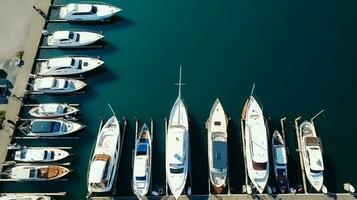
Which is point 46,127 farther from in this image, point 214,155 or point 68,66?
point 214,155

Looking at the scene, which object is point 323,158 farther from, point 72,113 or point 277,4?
point 72,113

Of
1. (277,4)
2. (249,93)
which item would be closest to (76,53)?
(249,93)

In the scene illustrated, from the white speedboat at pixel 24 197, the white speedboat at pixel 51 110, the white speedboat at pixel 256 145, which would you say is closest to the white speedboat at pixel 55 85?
the white speedboat at pixel 51 110

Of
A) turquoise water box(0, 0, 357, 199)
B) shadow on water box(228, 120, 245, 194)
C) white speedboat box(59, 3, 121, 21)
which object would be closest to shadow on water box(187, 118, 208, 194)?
turquoise water box(0, 0, 357, 199)

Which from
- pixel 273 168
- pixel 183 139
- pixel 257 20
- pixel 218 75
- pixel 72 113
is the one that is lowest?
pixel 273 168

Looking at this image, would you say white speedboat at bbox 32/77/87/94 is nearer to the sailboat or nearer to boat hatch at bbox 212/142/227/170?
the sailboat

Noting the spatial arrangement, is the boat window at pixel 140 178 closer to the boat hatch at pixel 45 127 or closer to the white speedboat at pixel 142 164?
the white speedboat at pixel 142 164
